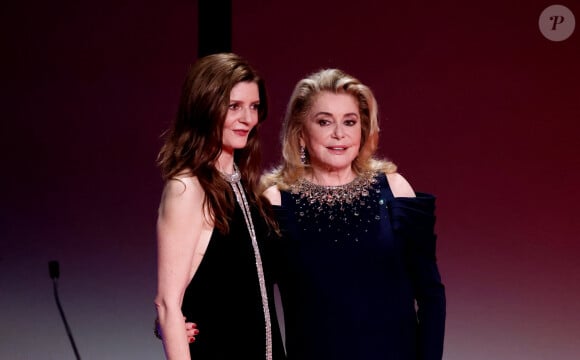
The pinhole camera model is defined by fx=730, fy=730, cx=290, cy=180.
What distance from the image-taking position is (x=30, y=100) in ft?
10.4

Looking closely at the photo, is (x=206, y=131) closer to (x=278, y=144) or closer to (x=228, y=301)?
(x=228, y=301)

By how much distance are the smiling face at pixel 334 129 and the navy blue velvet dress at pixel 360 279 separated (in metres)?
0.13

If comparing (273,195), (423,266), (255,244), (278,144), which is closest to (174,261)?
(255,244)

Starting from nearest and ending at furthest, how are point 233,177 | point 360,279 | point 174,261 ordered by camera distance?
point 174,261 → point 233,177 → point 360,279

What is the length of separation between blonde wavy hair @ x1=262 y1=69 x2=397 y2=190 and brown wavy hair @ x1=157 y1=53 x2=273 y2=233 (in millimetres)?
349

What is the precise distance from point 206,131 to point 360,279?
1.92 ft

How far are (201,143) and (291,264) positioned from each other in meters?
0.45

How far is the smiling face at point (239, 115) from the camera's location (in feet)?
5.75

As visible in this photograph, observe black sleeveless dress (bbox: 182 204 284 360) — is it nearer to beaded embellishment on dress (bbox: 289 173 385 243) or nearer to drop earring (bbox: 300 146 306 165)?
beaded embellishment on dress (bbox: 289 173 385 243)

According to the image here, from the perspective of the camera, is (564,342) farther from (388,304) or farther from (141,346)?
(141,346)

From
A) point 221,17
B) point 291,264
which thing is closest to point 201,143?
point 291,264

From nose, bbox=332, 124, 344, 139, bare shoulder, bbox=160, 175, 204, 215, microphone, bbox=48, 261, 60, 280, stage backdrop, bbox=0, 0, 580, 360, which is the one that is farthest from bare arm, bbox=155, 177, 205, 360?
microphone, bbox=48, 261, 60, 280

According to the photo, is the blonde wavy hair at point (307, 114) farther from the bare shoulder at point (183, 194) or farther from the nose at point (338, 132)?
the bare shoulder at point (183, 194)

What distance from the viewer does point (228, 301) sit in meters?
1.71
